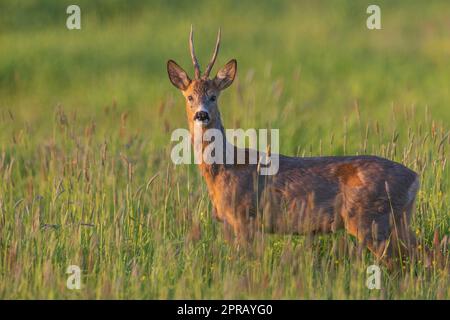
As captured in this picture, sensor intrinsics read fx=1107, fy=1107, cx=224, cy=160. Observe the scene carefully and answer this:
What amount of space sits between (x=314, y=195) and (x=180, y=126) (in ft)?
19.1

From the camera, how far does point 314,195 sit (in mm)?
8297

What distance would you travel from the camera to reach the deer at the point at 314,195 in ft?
26.7

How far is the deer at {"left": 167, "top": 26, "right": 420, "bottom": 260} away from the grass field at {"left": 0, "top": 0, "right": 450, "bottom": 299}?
172 millimetres

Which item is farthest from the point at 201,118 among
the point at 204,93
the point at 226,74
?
the point at 226,74

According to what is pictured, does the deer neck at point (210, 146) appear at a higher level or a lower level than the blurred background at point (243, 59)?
lower

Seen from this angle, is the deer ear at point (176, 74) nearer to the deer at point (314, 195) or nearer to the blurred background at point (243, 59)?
the deer at point (314, 195)

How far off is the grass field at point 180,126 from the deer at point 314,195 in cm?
17

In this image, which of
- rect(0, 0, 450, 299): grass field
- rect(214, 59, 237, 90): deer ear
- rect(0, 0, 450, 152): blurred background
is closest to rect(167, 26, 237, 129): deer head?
rect(214, 59, 237, 90): deer ear

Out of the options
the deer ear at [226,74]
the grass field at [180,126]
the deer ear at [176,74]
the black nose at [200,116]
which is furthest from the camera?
the deer ear at [176,74]

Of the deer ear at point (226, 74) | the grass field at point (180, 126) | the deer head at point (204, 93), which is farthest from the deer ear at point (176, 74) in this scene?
the grass field at point (180, 126)

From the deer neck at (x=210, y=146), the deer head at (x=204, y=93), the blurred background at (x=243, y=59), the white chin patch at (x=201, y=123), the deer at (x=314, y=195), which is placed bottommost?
the deer at (x=314, y=195)

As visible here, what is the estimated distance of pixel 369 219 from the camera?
813 centimetres
